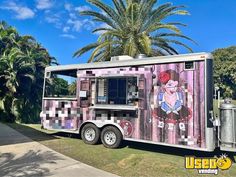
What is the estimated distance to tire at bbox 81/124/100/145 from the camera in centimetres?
981

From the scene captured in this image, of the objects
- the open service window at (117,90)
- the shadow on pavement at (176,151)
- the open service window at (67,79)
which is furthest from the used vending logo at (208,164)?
the open service window at (67,79)

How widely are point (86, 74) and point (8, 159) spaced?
407 centimetres

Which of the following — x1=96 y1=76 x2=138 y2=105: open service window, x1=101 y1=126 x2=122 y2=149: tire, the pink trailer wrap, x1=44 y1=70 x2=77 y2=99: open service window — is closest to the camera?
the pink trailer wrap

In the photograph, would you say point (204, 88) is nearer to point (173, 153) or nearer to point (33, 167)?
point (173, 153)

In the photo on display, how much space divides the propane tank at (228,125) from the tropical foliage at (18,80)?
557 inches

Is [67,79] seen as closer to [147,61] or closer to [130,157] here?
[147,61]

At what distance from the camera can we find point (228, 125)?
7.66 metres

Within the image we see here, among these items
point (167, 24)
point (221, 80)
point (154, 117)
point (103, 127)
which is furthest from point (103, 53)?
point (221, 80)

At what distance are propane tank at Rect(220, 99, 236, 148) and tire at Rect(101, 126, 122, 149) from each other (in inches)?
133

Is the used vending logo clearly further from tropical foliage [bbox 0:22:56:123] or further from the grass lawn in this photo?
tropical foliage [bbox 0:22:56:123]

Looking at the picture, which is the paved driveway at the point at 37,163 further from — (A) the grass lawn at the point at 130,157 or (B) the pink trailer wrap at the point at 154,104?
(B) the pink trailer wrap at the point at 154,104

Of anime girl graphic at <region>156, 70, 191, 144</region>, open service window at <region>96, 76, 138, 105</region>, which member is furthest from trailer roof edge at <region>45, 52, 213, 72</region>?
open service window at <region>96, 76, 138, 105</region>

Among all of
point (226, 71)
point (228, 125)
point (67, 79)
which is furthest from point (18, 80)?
point (226, 71)

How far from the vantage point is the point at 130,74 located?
9117 millimetres
